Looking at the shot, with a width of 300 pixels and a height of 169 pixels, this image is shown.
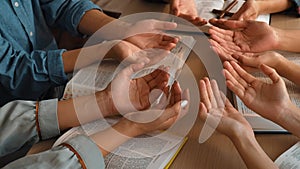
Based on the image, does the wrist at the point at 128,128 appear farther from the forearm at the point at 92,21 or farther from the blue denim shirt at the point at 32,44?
the forearm at the point at 92,21

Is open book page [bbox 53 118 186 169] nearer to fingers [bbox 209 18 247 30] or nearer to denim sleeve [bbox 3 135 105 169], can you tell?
denim sleeve [bbox 3 135 105 169]

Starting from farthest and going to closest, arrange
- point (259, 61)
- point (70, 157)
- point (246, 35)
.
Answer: point (246, 35), point (259, 61), point (70, 157)

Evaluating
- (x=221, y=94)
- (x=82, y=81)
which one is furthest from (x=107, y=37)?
(x=221, y=94)

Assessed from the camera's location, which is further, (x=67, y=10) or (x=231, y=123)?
(x=67, y=10)

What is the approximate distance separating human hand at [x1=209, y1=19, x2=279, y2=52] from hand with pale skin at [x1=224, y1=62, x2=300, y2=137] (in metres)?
0.15

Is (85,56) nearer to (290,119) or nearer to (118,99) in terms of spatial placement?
(118,99)

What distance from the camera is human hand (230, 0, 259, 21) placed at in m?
1.06

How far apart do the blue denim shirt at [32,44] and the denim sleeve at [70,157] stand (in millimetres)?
303

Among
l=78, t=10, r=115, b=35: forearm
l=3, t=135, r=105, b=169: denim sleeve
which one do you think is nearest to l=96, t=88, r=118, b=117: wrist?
l=3, t=135, r=105, b=169: denim sleeve

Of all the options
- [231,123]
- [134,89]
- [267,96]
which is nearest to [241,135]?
[231,123]

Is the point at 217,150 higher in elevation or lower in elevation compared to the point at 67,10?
lower

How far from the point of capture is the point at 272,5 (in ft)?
3.65

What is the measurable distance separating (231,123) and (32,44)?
630 mm

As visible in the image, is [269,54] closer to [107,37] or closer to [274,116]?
[274,116]
